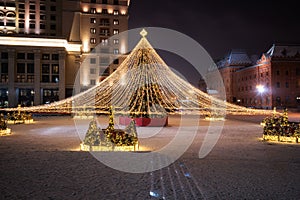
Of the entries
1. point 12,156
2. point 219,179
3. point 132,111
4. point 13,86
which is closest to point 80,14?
point 13,86

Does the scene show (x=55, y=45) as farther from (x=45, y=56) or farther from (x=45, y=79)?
(x=45, y=79)

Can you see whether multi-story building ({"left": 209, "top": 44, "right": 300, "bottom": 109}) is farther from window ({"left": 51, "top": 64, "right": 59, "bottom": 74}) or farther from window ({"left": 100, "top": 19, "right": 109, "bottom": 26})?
window ({"left": 51, "top": 64, "right": 59, "bottom": 74})

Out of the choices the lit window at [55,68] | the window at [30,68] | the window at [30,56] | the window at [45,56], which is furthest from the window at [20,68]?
the lit window at [55,68]

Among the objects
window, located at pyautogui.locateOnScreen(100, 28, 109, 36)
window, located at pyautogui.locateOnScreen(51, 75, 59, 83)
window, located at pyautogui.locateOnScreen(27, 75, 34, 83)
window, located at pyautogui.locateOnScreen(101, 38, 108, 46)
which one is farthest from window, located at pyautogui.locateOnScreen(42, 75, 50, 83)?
window, located at pyautogui.locateOnScreen(100, 28, 109, 36)

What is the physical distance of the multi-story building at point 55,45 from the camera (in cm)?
5825

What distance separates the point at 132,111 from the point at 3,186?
17751mm

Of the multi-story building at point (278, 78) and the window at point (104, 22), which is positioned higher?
the window at point (104, 22)

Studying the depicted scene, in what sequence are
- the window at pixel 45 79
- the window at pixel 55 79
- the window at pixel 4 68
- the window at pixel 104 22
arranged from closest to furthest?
the window at pixel 4 68 < the window at pixel 45 79 < the window at pixel 55 79 < the window at pixel 104 22

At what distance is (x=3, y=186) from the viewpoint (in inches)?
273

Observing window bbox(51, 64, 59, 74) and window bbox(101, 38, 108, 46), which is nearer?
window bbox(51, 64, 59, 74)

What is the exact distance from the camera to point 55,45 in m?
60.7

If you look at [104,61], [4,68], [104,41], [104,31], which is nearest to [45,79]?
[4,68]

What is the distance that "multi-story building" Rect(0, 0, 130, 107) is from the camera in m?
58.2

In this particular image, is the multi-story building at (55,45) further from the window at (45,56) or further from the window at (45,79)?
the window at (45,56)
